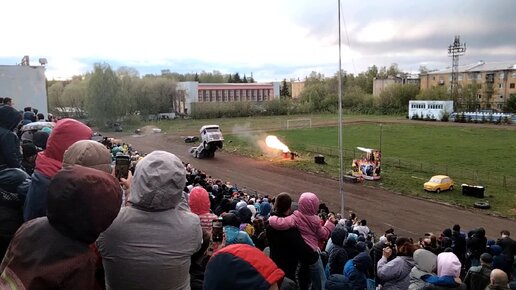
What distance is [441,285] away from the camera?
17.1ft

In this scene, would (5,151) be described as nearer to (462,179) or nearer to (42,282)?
(42,282)

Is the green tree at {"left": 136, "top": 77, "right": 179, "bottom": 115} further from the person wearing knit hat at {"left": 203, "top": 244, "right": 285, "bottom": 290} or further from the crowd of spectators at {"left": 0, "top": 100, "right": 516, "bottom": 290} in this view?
the person wearing knit hat at {"left": 203, "top": 244, "right": 285, "bottom": 290}

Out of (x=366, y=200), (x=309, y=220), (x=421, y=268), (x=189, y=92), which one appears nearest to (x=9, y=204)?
(x=309, y=220)

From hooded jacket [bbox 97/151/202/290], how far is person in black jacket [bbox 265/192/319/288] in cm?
218

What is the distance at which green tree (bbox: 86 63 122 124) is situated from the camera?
67.9m

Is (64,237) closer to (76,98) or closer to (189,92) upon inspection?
(76,98)

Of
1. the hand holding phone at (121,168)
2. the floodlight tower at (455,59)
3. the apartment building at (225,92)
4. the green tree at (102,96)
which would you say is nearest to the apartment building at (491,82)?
the floodlight tower at (455,59)

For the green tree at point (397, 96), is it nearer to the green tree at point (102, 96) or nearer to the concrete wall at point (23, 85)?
the green tree at point (102, 96)

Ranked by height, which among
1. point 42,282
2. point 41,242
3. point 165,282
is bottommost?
point 165,282

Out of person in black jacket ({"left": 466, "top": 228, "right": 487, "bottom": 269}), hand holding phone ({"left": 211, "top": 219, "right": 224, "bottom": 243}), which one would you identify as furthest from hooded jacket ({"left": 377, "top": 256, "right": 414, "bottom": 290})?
person in black jacket ({"left": 466, "top": 228, "right": 487, "bottom": 269})

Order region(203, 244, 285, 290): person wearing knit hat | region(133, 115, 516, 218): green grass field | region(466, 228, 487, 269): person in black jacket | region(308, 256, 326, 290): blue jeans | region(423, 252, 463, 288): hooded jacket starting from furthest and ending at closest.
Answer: region(133, 115, 516, 218): green grass field
region(466, 228, 487, 269): person in black jacket
region(308, 256, 326, 290): blue jeans
region(423, 252, 463, 288): hooded jacket
region(203, 244, 285, 290): person wearing knit hat

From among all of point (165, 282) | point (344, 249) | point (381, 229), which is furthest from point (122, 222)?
point (381, 229)

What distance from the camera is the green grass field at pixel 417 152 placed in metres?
27.2

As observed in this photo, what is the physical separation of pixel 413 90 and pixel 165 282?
102946 mm
